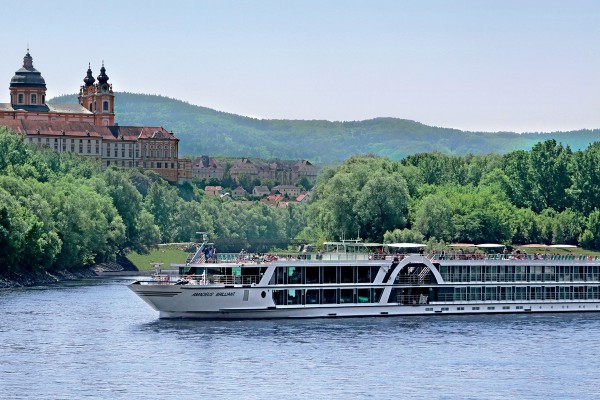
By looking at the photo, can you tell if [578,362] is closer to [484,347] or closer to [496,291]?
[484,347]

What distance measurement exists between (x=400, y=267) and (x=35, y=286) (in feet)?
129

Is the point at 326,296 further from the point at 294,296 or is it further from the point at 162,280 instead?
the point at 162,280

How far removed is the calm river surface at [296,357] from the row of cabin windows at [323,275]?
2.46 metres

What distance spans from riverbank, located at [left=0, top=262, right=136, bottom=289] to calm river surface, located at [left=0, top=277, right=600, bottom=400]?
24794 mm

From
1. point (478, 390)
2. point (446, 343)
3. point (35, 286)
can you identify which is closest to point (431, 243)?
point (35, 286)

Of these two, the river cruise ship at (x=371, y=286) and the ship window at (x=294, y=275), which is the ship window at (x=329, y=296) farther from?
the ship window at (x=294, y=275)

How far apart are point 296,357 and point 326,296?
15.6 metres

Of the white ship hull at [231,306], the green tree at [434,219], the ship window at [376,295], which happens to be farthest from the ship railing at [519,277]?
the green tree at [434,219]

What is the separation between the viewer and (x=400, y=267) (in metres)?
82.5

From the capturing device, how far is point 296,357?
64.8 meters

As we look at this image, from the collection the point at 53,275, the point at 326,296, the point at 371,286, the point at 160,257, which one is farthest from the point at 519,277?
the point at 160,257

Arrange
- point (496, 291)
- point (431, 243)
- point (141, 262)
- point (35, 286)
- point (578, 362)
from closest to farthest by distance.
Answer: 1. point (578, 362)
2. point (496, 291)
3. point (35, 286)
4. point (431, 243)
5. point (141, 262)

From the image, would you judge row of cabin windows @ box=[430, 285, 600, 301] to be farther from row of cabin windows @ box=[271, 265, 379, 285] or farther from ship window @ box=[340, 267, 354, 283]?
ship window @ box=[340, 267, 354, 283]

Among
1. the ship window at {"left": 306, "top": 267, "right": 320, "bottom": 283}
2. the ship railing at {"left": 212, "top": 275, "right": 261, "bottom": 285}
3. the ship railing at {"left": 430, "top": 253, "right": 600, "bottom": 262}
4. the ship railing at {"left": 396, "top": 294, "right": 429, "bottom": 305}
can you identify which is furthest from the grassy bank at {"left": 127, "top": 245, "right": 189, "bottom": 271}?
the ship railing at {"left": 212, "top": 275, "right": 261, "bottom": 285}
